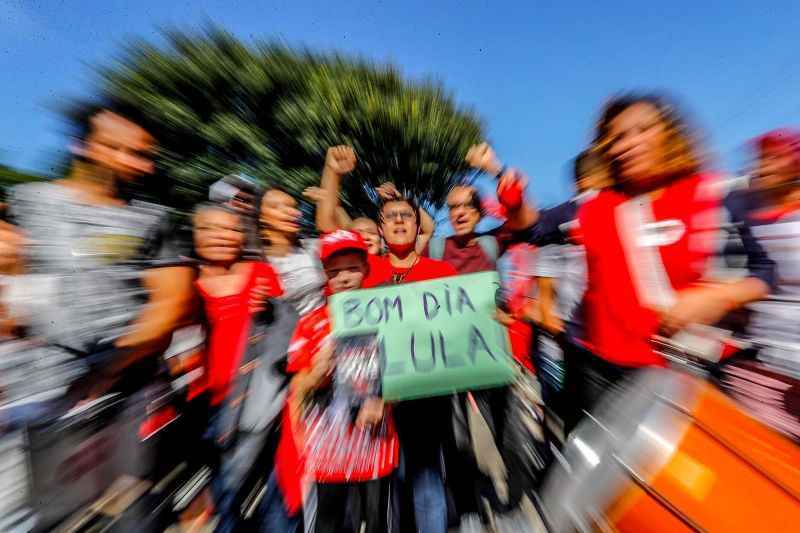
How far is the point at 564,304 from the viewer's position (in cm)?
242

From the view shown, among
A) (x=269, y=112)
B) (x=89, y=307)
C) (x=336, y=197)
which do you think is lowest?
(x=89, y=307)

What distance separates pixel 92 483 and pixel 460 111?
41.9ft

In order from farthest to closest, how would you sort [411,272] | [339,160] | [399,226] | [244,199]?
[339,160] < [244,199] < [399,226] < [411,272]

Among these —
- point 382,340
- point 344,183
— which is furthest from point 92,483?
point 344,183

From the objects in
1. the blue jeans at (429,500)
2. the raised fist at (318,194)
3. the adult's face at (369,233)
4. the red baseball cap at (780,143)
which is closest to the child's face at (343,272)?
the raised fist at (318,194)

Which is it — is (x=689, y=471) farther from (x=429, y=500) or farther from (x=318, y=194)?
(x=318, y=194)

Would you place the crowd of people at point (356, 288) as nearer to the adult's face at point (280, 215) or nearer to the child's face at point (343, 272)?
the child's face at point (343, 272)

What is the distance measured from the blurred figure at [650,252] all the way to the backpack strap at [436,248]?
1283 mm

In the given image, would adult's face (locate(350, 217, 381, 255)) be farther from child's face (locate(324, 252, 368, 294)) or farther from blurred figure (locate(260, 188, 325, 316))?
child's face (locate(324, 252, 368, 294))

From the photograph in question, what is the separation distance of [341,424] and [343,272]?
31.7 inches

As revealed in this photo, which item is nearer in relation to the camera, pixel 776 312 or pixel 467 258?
pixel 776 312

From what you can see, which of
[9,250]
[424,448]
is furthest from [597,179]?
[9,250]

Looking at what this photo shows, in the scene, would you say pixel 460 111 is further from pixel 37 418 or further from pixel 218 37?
pixel 37 418

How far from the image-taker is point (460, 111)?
12.7 meters
